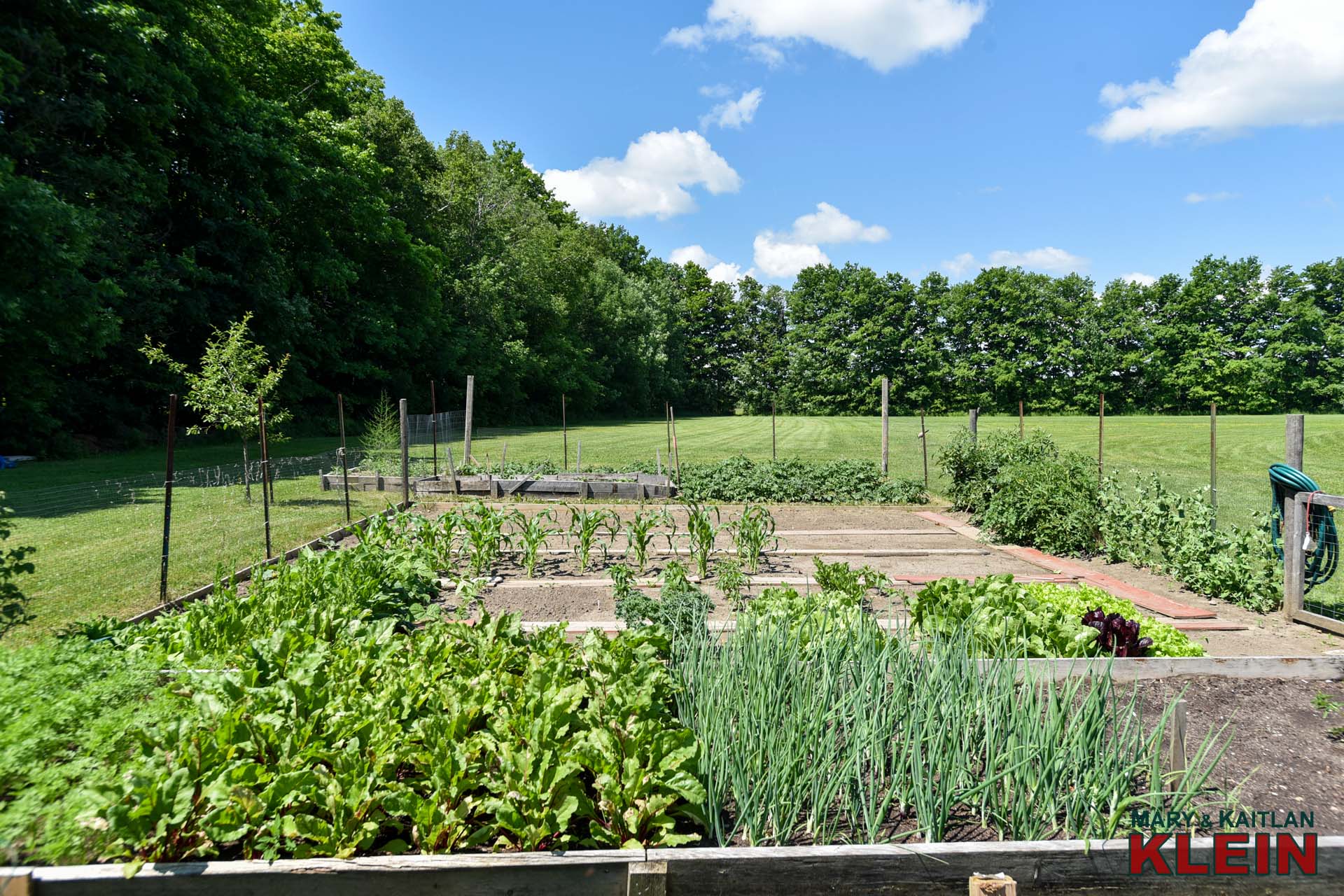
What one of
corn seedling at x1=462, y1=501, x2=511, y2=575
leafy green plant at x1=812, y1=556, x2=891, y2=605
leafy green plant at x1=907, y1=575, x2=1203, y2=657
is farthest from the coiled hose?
corn seedling at x1=462, y1=501, x2=511, y2=575

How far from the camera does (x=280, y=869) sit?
2.02 metres

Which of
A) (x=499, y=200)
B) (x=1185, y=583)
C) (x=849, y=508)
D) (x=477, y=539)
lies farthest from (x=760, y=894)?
(x=499, y=200)

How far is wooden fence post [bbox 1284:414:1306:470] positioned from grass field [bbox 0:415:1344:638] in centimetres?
362

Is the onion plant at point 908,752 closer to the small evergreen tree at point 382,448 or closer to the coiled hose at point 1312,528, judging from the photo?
the coiled hose at point 1312,528

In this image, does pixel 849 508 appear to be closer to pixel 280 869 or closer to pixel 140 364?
pixel 280 869

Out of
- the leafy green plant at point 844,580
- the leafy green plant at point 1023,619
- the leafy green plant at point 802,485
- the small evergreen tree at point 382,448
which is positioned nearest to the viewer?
the leafy green plant at point 1023,619

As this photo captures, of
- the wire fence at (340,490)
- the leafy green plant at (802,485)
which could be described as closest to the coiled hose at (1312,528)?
the wire fence at (340,490)

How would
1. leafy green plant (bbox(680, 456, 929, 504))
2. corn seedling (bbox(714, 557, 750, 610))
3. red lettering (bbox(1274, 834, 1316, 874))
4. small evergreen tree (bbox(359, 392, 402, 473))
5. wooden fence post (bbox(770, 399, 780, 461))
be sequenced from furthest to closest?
wooden fence post (bbox(770, 399, 780, 461)), small evergreen tree (bbox(359, 392, 402, 473)), leafy green plant (bbox(680, 456, 929, 504)), corn seedling (bbox(714, 557, 750, 610)), red lettering (bbox(1274, 834, 1316, 874))

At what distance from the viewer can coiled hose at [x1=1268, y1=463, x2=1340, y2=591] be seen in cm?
550

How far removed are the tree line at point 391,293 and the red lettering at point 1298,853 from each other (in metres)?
17.4

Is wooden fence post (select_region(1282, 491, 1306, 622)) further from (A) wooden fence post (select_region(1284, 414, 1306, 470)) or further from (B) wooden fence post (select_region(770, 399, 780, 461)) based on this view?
(B) wooden fence post (select_region(770, 399, 780, 461))

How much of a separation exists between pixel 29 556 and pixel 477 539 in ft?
15.7

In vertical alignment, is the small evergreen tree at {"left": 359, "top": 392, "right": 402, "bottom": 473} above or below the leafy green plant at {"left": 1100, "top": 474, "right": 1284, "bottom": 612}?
above

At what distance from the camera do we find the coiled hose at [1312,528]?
5.50 metres
